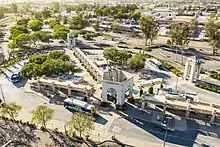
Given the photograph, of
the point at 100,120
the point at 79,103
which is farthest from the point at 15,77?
the point at 100,120

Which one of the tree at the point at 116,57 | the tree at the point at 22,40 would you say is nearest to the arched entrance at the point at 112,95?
the tree at the point at 116,57

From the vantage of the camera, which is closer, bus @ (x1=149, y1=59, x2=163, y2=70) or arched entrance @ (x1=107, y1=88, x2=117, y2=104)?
arched entrance @ (x1=107, y1=88, x2=117, y2=104)

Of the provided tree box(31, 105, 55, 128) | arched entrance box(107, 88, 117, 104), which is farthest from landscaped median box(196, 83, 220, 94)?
tree box(31, 105, 55, 128)

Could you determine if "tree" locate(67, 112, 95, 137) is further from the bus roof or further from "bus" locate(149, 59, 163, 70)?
"bus" locate(149, 59, 163, 70)

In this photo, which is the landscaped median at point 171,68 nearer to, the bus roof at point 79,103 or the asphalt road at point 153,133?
the asphalt road at point 153,133

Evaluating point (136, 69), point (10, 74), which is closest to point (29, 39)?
point (10, 74)
